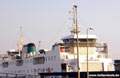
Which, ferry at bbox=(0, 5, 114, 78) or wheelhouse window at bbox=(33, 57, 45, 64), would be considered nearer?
ferry at bbox=(0, 5, 114, 78)

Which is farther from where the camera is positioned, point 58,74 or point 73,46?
point 73,46

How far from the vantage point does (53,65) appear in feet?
169

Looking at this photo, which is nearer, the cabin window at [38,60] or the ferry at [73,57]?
the ferry at [73,57]

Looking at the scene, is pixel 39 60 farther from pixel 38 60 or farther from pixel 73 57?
pixel 73 57

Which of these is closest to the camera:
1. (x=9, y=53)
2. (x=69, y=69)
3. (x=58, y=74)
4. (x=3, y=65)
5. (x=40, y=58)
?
(x=58, y=74)

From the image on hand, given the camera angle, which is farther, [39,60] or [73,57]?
[39,60]

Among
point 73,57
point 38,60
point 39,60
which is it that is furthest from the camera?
point 38,60

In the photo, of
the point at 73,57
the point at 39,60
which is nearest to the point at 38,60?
the point at 39,60

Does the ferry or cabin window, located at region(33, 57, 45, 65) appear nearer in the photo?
Answer: the ferry

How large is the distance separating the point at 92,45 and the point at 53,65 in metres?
7.66

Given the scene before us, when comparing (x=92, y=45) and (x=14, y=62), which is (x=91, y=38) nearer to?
(x=92, y=45)

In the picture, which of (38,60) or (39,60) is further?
(38,60)

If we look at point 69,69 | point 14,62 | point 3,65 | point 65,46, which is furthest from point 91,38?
point 3,65

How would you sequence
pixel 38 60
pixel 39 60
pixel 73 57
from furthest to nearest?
1. pixel 38 60
2. pixel 39 60
3. pixel 73 57
